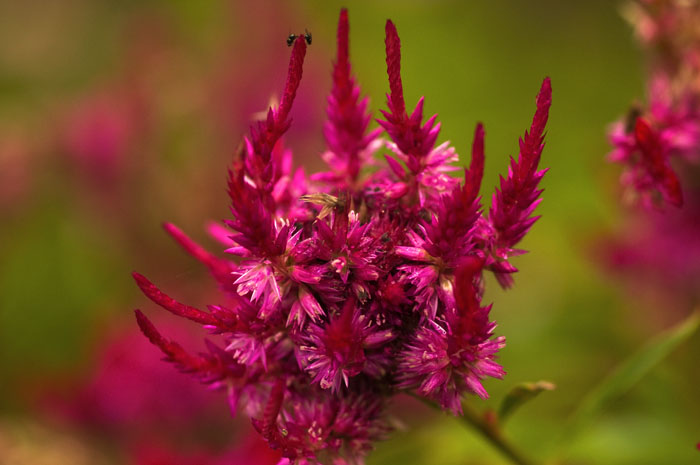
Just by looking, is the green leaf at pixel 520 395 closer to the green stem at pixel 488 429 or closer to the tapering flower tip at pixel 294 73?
the green stem at pixel 488 429

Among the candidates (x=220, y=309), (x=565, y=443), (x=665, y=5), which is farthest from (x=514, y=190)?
(x=665, y=5)

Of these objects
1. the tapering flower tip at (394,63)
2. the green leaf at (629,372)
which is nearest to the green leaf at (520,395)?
the green leaf at (629,372)

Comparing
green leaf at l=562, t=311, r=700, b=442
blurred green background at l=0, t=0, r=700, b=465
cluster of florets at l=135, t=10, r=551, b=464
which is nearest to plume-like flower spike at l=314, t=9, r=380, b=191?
cluster of florets at l=135, t=10, r=551, b=464

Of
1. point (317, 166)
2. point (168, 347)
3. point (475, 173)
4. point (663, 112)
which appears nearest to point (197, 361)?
point (168, 347)

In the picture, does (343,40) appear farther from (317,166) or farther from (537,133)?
(317,166)

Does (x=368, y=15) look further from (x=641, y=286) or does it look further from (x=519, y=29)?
(x=641, y=286)
